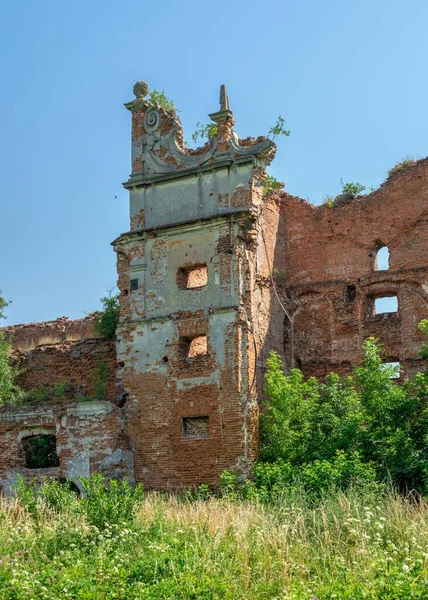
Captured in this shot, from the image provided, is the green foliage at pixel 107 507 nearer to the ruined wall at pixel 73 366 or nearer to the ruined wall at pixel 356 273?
the ruined wall at pixel 73 366

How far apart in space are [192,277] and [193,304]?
0.98m

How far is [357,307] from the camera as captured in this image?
1922 cm

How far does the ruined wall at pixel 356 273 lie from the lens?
18734mm

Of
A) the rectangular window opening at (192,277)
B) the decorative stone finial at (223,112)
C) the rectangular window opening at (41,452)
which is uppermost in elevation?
the decorative stone finial at (223,112)

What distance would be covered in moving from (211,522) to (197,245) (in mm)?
6854

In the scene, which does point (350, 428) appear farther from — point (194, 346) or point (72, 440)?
point (72, 440)

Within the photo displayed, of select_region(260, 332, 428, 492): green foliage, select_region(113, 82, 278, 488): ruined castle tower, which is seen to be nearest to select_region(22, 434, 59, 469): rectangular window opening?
select_region(113, 82, 278, 488): ruined castle tower

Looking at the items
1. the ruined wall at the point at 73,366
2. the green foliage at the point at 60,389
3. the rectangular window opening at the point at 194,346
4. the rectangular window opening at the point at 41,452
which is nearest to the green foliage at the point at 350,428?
the rectangular window opening at the point at 194,346

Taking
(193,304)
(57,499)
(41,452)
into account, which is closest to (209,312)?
(193,304)

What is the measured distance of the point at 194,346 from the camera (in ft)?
57.6

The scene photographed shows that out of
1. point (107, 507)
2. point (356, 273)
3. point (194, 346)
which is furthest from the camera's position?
point (356, 273)

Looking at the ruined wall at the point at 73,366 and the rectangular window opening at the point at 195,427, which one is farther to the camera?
the ruined wall at the point at 73,366

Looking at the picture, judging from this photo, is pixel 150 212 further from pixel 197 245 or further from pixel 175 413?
pixel 175 413

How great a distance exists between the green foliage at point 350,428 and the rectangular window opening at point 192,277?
2110 mm
